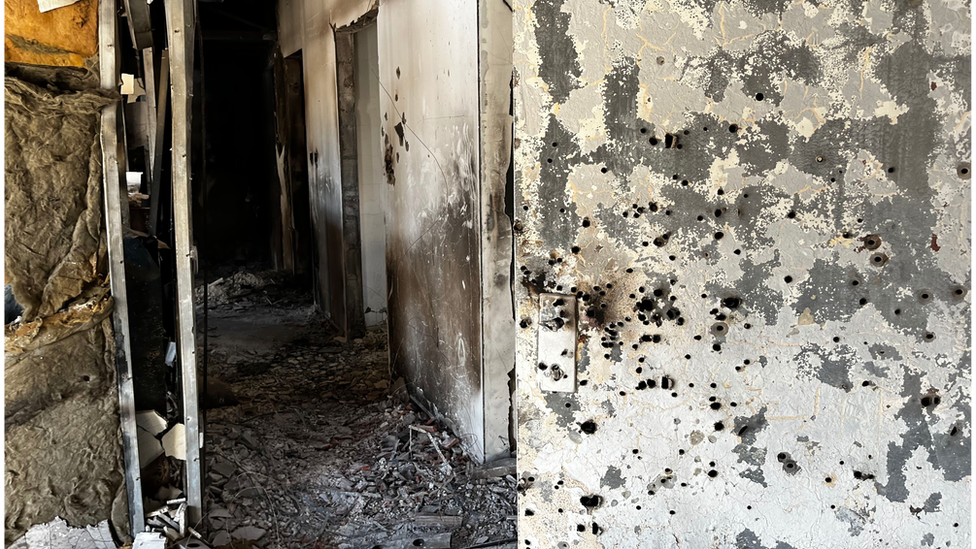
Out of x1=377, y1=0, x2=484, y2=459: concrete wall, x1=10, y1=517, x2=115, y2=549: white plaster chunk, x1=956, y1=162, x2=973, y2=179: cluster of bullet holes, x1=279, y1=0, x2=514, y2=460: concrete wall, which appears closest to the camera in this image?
x1=956, y1=162, x2=973, y2=179: cluster of bullet holes

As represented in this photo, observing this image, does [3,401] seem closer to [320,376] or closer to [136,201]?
[136,201]

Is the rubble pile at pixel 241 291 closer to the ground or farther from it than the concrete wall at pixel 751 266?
closer to the ground

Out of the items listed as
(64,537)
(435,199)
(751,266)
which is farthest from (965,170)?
(64,537)

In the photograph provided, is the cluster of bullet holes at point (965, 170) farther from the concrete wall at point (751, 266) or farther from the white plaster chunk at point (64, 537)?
the white plaster chunk at point (64, 537)

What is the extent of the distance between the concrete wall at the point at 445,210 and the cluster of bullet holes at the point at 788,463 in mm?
1433

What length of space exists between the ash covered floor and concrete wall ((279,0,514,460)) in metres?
0.19

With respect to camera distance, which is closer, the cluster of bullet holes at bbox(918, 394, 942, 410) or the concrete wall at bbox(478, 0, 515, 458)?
the cluster of bullet holes at bbox(918, 394, 942, 410)

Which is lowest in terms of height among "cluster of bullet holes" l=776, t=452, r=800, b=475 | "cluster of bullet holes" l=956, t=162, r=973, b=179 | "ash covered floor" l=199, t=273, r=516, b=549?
"ash covered floor" l=199, t=273, r=516, b=549

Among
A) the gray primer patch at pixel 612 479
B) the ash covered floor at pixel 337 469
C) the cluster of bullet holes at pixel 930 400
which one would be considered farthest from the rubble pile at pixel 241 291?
the cluster of bullet holes at pixel 930 400

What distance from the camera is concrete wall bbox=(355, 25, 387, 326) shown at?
5059 mm

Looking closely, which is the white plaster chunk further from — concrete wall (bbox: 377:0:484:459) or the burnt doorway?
the burnt doorway

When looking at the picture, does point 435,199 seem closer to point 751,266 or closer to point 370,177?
point 751,266

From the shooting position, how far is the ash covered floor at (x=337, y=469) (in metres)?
2.70

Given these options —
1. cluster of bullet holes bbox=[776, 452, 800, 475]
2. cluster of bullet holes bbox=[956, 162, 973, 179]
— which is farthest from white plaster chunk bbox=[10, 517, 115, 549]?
cluster of bullet holes bbox=[956, 162, 973, 179]
